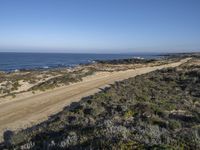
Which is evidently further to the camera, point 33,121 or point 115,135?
point 33,121

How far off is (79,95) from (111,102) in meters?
7.39

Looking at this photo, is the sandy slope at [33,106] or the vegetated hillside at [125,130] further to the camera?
the sandy slope at [33,106]

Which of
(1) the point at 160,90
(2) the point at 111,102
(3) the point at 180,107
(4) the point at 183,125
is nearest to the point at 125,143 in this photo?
(4) the point at 183,125

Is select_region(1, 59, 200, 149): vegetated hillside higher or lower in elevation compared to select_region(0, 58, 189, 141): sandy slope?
higher

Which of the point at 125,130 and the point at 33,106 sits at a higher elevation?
the point at 125,130

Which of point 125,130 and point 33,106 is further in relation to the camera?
point 33,106

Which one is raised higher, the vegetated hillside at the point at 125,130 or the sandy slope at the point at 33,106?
the vegetated hillside at the point at 125,130

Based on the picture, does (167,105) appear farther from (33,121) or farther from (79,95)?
(79,95)

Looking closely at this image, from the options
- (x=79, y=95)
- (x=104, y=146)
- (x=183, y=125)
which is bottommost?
(x=79, y=95)

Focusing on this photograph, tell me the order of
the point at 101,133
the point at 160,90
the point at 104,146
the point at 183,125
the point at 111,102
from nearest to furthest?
1. the point at 104,146
2. the point at 101,133
3. the point at 183,125
4. the point at 111,102
5. the point at 160,90

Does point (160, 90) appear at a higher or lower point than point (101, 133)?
lower

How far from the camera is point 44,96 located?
25.8 meters

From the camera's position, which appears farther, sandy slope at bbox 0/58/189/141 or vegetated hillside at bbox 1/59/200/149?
sandy slope at bbox 0/58/189/141

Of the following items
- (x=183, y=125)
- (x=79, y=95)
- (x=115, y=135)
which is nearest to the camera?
(x=115, y=135)
